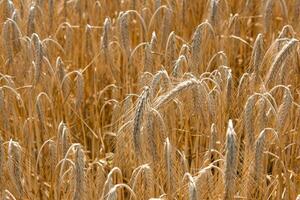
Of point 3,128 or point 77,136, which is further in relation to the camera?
point 77,136

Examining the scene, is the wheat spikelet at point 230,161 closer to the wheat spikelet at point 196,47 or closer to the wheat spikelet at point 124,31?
the wheat spikelet at point 196,47

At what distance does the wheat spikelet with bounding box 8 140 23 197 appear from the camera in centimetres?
109

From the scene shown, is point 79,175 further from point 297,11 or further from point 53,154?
point 297,11

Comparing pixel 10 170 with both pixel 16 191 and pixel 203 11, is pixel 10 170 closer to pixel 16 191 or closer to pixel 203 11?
pixel 16 191

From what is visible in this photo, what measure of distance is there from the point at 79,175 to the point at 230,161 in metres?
0.22

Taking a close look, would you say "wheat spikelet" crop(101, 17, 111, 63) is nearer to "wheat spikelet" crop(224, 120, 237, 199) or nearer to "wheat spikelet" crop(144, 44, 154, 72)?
"wheat spikelet" crop(144, 44, 154, 72)

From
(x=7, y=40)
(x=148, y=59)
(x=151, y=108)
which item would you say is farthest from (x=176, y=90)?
(x=7, y=40)

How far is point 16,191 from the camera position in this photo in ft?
3.95

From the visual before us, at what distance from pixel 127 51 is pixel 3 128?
1.06 ft

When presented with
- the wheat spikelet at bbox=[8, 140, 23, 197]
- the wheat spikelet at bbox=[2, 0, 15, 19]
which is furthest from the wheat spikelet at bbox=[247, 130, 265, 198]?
the wheat spikelet at bbox=[2, 0, 15, 19]

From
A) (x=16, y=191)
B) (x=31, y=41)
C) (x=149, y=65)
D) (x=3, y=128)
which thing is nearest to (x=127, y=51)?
(x=149, y=65)

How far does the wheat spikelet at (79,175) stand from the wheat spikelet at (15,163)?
139mm

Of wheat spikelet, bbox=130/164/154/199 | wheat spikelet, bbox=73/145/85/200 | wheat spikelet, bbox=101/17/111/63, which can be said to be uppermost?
wheat spikelet, bbox=101/17/111/63

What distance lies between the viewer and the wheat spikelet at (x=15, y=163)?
1095 mm
